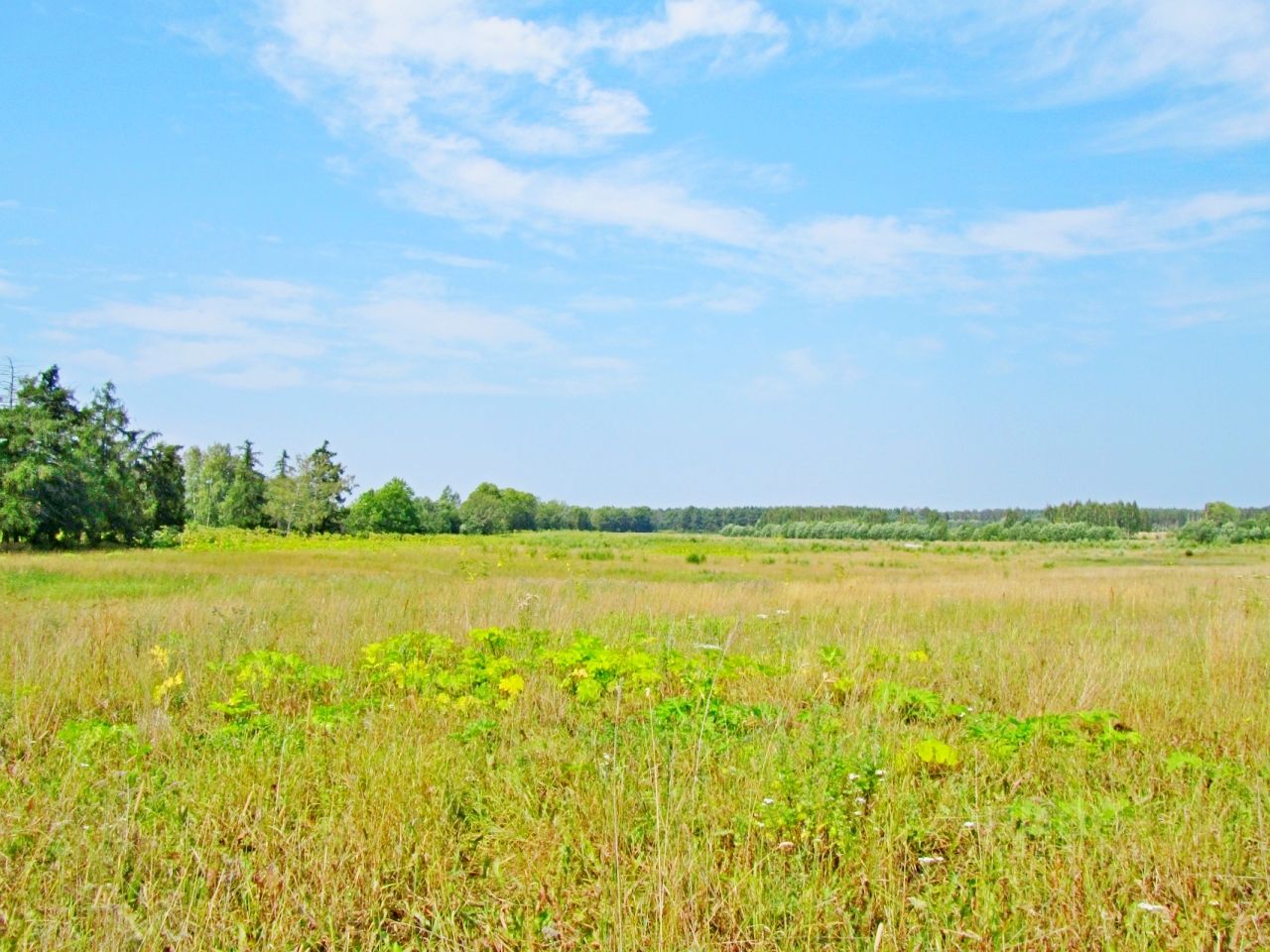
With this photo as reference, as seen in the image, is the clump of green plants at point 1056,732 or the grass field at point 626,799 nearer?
the grass field at point 626,799

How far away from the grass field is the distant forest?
3772cm

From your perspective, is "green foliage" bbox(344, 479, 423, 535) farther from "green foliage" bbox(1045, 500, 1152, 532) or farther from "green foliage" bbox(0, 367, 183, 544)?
"green foliage" bbox(1045, 500, 1152, 532)

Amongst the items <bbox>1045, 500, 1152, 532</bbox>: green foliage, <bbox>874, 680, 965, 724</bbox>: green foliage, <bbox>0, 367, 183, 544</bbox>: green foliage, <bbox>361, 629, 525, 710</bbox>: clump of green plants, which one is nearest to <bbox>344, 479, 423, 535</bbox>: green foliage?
<bbox>0, 367, 183, 544</bbox>: green foliage

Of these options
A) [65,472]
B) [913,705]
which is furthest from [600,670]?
[65,472]

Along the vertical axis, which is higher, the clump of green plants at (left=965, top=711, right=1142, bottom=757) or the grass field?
the clump of green plants at (left=965, top=711, right=1142, bottom=757)

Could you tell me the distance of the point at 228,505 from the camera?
7238 centimetres

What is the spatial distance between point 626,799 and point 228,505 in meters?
78.2

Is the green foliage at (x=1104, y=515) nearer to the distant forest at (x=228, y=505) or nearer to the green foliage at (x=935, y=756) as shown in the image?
the distant forest at (x=228, y=505)

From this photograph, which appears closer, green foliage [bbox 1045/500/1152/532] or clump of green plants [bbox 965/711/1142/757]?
Result: clump of green plants [bbox 965/711/1142/757]

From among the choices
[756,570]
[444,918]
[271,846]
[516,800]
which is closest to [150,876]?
[271,846]

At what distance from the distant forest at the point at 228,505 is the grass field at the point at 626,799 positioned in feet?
124

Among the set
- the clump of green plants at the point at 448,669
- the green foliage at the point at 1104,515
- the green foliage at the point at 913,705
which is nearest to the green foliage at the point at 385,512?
the clump of green plants at the point at 448,669

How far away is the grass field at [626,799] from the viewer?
9.47 feet

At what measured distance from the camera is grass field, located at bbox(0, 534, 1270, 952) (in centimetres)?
289
